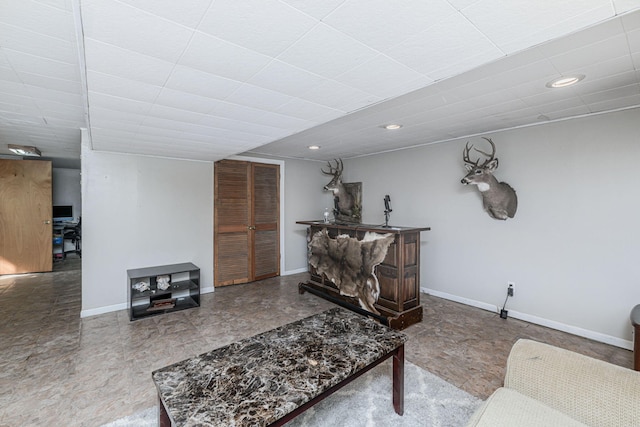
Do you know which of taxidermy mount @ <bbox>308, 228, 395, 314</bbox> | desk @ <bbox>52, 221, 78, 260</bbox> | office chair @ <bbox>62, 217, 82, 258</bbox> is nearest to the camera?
taxidermy mount @ <bbox>308, 228, 395, 314</bbox>

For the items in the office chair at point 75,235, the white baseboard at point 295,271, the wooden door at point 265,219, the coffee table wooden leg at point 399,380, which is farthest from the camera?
the office chair at point 75,235

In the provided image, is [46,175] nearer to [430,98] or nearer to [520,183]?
[430,98]

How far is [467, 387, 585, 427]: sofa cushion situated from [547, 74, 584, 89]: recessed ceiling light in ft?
7.23

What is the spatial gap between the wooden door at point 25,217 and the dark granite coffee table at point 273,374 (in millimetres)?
6232

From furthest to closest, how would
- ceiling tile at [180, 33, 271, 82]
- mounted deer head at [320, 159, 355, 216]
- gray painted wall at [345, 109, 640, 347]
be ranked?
mounted deer head at [320, 159, 355, 216] → gray painted wall at [345, 109, 640, 347] → ceiling tile at [180, 33, 271, 82]

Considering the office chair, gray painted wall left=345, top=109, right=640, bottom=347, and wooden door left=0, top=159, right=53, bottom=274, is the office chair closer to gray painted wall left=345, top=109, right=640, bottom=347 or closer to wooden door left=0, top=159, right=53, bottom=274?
wooden door left=0, top=159, right=53, bottom=274

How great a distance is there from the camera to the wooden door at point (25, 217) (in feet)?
17.5

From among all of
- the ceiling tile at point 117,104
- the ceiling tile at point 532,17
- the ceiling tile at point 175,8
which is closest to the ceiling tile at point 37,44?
the ceiling tile at point 117,104

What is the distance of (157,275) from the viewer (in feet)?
12.0

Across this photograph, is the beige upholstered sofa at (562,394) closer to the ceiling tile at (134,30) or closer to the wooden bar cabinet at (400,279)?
the wooden bar cabinet at (400,279)

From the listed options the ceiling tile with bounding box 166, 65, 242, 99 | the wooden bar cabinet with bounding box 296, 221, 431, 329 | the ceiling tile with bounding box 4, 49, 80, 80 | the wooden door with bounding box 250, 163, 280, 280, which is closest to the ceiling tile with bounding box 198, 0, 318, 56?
the ceiling tile with bounding box 166, 65, 242, 99

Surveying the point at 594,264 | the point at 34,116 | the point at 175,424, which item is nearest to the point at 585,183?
the point at 594,264

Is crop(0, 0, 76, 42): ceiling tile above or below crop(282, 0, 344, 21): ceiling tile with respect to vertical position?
above

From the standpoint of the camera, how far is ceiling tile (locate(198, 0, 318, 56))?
1027mm
